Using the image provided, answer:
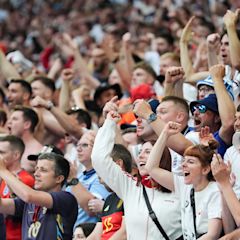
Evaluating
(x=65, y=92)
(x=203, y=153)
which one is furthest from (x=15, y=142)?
(x=203, y=153)

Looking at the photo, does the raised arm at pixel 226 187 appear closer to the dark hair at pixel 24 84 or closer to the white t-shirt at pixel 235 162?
the white t-shirt at pixel 235 162

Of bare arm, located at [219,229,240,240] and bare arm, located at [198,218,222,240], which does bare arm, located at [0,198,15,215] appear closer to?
bare arm, located at [198,218,222,240]

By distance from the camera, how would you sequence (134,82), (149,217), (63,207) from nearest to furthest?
(149,217), (63,207), (134,82)

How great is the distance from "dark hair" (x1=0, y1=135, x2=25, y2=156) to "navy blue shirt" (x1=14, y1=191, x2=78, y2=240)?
1.30 meters

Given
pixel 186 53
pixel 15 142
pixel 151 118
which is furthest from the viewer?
pixel 186 53

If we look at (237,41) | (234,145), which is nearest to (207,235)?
(234,145)

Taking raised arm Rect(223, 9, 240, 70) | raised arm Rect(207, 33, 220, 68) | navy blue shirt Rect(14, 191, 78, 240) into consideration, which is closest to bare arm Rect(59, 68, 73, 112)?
raised arm Rect(207, 33, 220, 68)

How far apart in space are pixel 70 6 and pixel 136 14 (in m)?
3.30

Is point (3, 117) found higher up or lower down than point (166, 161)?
lower down

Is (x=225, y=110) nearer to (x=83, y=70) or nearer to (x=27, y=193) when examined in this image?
(x=27, y=193)

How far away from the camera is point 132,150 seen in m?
10.9

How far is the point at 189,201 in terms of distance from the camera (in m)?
8.49

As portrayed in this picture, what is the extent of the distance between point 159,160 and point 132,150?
2.13 meters

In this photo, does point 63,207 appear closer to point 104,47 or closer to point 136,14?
point 104,47
